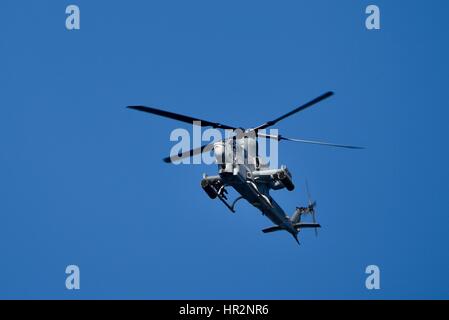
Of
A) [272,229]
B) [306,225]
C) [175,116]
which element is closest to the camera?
[175,116]

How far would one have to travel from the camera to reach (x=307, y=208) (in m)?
41.6

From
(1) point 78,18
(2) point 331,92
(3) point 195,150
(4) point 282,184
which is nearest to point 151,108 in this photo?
(3) point 195,150

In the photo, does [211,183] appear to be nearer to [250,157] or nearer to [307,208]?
[250,157]

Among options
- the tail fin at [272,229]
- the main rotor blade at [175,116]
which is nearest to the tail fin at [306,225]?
the tail fin at [272,229]

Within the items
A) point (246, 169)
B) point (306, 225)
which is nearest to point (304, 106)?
point (246, 169)

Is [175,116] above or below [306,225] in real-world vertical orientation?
above

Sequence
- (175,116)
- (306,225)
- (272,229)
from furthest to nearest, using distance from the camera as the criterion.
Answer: (272,229) → (306,225) → (175,116)

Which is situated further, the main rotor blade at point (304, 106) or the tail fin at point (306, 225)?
the tail fin at point (306, 225)

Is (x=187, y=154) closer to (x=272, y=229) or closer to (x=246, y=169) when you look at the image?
(x=246, y=169)

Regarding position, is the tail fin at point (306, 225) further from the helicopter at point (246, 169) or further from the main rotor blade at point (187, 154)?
the main rotor blade at point (187, 154)

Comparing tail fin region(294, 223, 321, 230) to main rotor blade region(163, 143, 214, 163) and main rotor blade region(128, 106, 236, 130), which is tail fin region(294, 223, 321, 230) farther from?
main rotor blade region(128, 106, 236, 130)

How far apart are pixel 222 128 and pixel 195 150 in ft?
8.70

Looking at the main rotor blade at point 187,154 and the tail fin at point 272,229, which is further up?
the main rotor blade at point 187,154

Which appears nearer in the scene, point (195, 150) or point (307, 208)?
point (195, 150)
